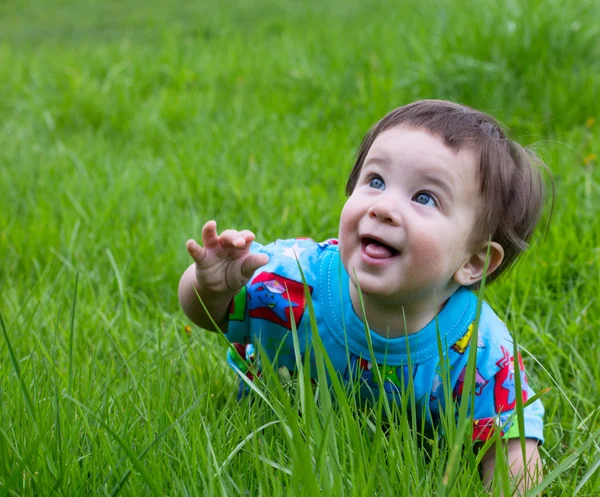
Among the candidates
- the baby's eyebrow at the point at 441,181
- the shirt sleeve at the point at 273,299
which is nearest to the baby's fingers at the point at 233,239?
the shirt sleeve at the point at 273,299

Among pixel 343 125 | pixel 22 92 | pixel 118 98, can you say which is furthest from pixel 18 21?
pixel 343 125

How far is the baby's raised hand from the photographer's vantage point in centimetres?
182

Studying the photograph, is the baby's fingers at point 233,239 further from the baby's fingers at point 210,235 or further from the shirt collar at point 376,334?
the shirt collar at point 376,334

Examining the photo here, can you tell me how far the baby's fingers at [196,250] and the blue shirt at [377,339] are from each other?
0.69 ft

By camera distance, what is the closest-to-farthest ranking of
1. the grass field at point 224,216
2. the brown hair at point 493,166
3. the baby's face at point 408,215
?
the grass field at point 224,216 → the baby's face at point 408,215 → the brown hair at point 493,166

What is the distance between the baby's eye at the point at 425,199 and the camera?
5.86 ft

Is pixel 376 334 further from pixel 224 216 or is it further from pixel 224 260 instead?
pixel 224 216

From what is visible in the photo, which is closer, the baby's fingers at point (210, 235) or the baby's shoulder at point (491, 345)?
the baby's fingers at point (210, 235)

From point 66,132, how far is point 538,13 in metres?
2.64

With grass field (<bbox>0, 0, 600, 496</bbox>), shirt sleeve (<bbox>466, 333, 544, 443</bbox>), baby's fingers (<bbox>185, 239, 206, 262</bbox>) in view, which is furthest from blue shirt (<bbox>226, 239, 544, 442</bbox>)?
baby's fingers (<bbox>185, 239, 206, 262</bbox>)

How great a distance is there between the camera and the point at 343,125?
410 cm

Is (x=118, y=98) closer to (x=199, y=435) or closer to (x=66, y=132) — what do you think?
(x=66, y=132)

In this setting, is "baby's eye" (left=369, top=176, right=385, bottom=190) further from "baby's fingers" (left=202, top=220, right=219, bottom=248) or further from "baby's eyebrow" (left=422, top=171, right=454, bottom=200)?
"baby's fingers" (left=202, top=220, right=219, bottom=248)

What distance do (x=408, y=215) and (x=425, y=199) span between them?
0.08m
